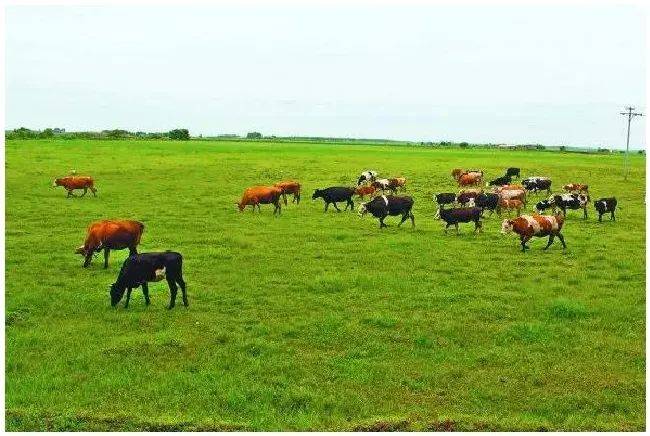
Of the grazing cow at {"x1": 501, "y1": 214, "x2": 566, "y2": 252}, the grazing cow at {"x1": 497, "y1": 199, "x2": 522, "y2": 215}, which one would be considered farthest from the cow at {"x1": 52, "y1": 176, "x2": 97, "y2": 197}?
the grazing cow at {"x1": 501, "y1": 214, "x2": 566, "y2": 252}

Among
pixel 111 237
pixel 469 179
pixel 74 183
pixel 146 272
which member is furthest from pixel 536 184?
pixel 146 272

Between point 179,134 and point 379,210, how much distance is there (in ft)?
273

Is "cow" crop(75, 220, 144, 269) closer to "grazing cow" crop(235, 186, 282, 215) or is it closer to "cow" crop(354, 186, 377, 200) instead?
"grazing cow" crop(235, 186, 282, 215)

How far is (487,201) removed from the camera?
2527cm

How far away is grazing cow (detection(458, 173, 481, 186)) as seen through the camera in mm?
36781

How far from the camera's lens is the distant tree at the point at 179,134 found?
10098 cm

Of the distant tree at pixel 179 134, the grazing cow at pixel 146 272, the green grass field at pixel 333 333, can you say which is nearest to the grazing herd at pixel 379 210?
the grazing cow at pixel 146 272

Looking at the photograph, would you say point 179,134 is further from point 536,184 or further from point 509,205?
point 509,205

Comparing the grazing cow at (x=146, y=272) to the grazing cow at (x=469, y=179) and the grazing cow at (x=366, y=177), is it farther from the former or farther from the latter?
the grazing cow at (x=469, y=179)

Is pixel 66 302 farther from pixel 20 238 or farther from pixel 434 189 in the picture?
pixel 434 189

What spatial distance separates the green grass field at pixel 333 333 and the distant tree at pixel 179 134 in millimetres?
80271

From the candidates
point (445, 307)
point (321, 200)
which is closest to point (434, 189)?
point (321, 200)

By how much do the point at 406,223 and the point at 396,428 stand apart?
16.9m

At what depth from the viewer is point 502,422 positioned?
25.8ft
